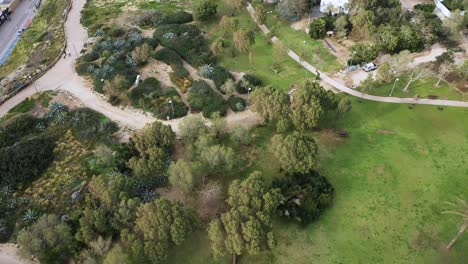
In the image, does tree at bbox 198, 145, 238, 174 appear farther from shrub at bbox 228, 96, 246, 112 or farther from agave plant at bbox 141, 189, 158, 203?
shrub at bbox 228, 96, 246, 112

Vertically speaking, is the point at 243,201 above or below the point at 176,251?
above

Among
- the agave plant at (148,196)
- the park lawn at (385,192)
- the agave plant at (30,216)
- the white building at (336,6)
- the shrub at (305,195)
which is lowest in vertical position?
the park lawn at (385,192)

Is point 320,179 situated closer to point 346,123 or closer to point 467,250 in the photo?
point 346,123

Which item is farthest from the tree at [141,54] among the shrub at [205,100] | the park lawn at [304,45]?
the park lawn at [304,45]

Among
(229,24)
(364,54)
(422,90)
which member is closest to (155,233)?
(229,24)

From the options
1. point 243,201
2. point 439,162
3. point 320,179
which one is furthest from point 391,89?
point 243,201

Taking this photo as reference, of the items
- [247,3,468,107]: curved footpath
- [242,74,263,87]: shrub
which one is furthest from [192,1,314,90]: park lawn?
[247,3,468,107]: curved footpath

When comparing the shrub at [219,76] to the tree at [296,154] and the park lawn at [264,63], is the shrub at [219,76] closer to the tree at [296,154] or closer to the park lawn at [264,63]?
the park lawn at [264,63]
